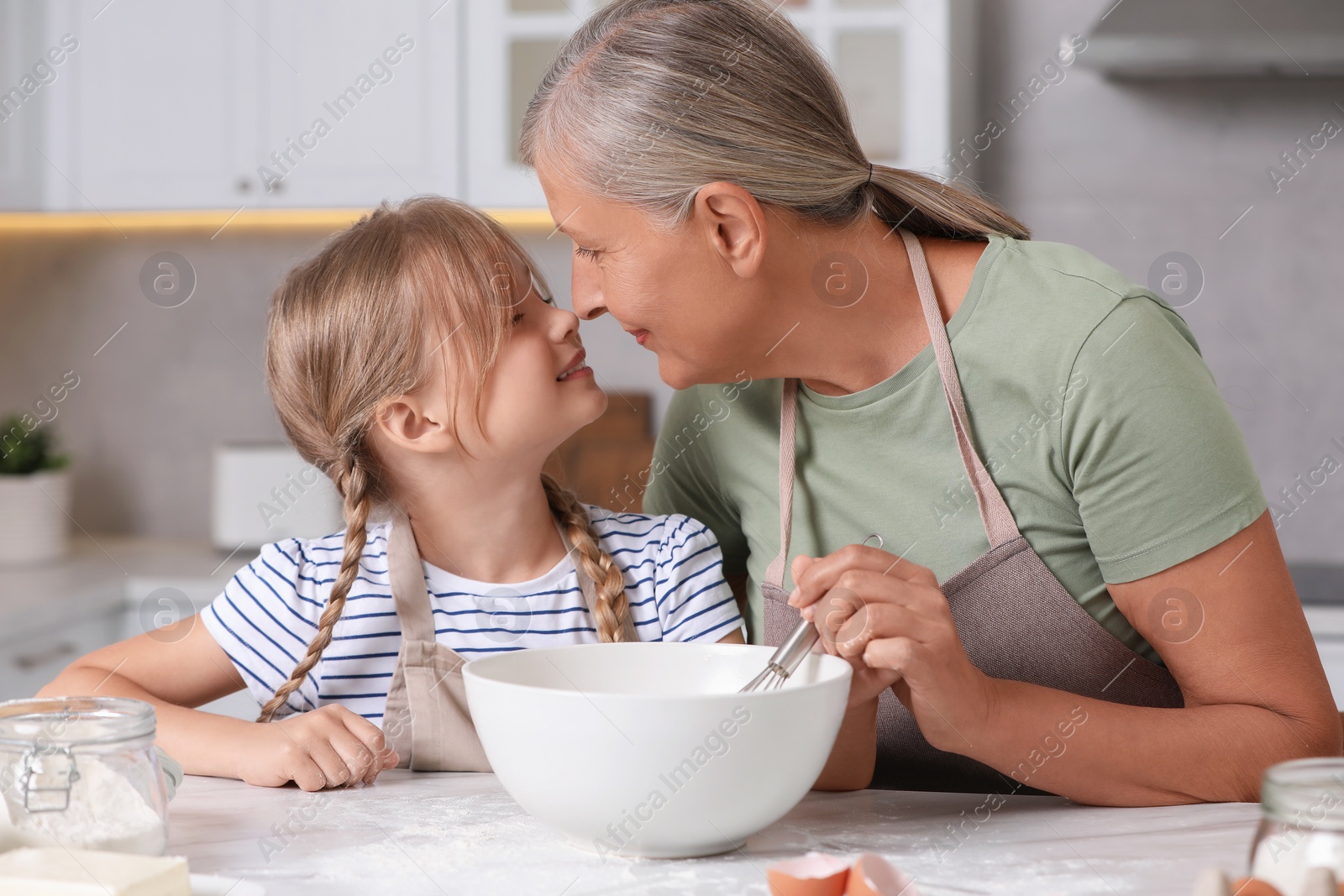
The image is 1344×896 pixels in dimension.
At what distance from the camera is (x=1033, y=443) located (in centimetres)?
97

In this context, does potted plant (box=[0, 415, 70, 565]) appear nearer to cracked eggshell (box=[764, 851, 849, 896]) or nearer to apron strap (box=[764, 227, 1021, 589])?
apron strap (box=[764, 227, 1021, 589])

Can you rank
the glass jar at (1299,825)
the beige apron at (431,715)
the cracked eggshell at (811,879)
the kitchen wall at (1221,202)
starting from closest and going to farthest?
the glass jar at (1299,825)
the cracked eggshell at (811,879)
the beige apron at (431,715)
the kitchen wall at (1221,202)

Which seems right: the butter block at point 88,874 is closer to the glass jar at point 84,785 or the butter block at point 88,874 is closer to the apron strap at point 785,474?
the glass jar at point 84,785

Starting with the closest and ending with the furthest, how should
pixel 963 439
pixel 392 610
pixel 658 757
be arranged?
pixel 658 757
pixel 963 439
pixel 392 610

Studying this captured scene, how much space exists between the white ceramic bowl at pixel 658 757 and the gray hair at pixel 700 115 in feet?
1.44

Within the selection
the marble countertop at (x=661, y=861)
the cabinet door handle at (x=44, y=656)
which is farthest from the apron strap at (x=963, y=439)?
the cabinet door handle at (x=44, y=656)

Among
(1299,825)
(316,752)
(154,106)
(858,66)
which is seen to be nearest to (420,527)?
(316,752)

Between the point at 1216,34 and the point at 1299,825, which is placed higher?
the point at 1216,34

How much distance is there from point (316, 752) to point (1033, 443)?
0.59 m

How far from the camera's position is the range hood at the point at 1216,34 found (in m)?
2.06

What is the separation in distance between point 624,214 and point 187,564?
1768 mm

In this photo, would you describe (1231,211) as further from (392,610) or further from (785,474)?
(392,610)

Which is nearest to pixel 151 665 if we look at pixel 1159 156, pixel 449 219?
pixel 449 219

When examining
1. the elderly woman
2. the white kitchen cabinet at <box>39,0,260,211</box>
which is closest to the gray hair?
the elderly woman
